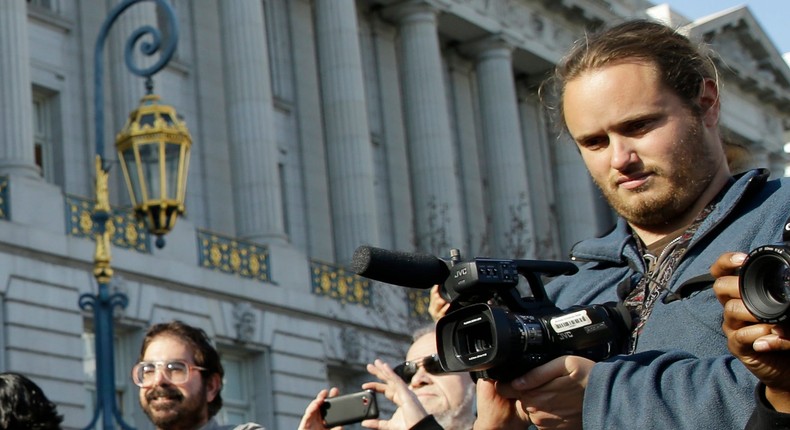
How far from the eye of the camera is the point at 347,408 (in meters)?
5.86

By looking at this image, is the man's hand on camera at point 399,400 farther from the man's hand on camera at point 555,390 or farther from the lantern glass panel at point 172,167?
the lantern glass panel at point 172,167

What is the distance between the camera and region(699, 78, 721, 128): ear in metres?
3.81

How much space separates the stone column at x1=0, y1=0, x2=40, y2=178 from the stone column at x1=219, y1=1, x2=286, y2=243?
603 centimetres

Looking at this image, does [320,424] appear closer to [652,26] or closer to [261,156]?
[652,26]

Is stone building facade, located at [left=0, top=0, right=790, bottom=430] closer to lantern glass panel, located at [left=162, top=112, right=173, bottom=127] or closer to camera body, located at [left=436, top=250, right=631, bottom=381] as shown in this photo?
lantern glass panel, located at [left=162, top=112, right=173, bottom=127]

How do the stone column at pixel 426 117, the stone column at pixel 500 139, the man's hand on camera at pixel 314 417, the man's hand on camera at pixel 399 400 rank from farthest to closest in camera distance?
the stone column at pixel 500 139 → the stone column at pixel 426 117 → the man's hand on camera at pixel 314 417 → the man's hand on camera at pixel 399 400

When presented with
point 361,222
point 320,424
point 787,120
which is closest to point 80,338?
point 361,222

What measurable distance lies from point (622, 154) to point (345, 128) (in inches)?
1291

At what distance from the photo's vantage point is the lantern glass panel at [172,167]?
51.7ft

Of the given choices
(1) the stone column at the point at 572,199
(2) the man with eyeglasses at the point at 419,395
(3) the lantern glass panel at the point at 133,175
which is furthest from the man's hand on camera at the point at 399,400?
(1) the stone column at the point at 572,199

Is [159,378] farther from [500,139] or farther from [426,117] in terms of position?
[500,139]

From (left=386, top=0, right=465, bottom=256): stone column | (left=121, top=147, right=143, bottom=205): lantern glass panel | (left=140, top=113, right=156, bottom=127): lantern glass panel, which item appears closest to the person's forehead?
(left=121, top=147, right=143, bottom=205): lantern glass panel

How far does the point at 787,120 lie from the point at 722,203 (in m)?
58.6

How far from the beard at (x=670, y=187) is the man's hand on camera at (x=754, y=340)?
0.73 meters
